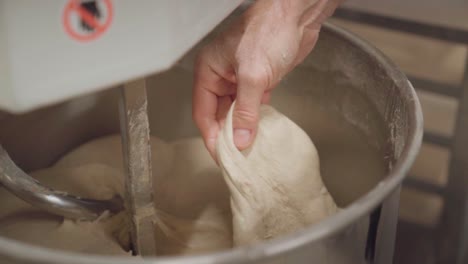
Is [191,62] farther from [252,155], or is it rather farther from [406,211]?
[406,211]

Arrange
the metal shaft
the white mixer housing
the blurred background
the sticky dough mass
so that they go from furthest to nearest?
the blurred background < the sticky dough mass < the metal shaft < the white mixer housing

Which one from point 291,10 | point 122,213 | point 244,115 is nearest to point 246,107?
point 244,115

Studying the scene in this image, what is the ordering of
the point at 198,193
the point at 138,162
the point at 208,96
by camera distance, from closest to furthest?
the point at 138,162 < the point at 208,96 < the point at 198,193

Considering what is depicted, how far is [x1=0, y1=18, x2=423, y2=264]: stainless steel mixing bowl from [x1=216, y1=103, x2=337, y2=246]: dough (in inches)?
3.7

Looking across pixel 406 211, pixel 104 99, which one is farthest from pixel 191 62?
pixel 406 211

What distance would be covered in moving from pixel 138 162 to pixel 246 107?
0.13 metres

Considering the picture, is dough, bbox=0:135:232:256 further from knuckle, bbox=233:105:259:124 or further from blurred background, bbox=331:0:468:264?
blurred background, bbox=331:0:468:264

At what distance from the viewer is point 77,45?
1.34 feet

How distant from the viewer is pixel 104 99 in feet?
3.07

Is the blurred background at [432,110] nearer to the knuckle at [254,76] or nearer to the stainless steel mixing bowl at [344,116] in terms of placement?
the stainless steel mixing bowl at [344,116]

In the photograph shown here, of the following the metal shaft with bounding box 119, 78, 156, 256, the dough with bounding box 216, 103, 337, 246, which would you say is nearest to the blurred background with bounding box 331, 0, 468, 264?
the dough with bounding box 216, 103, 337, 246

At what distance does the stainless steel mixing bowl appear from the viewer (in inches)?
17.8

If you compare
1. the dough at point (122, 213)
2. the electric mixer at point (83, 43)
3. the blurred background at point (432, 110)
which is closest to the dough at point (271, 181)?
the dough at point (122, 213)

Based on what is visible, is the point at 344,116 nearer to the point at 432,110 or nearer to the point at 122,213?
the point at 122,213
